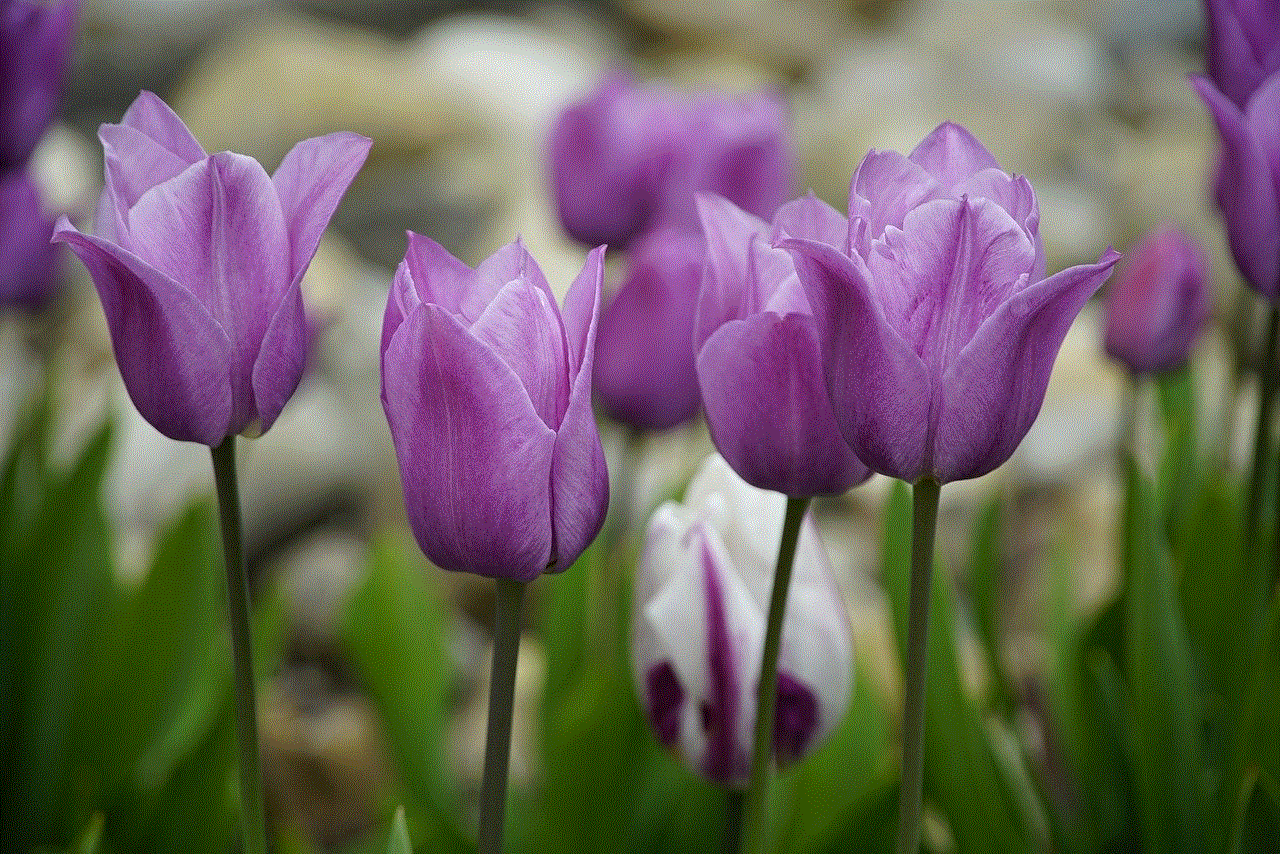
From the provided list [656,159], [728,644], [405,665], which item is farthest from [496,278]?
[656,159]

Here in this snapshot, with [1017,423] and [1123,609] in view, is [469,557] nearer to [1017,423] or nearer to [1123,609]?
[1017,423]

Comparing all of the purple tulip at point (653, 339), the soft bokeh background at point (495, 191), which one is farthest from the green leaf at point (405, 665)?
the purple tulip at point (653, 339)

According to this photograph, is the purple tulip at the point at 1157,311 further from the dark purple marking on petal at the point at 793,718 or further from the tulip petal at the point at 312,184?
the tulip petal at the point at 312,184

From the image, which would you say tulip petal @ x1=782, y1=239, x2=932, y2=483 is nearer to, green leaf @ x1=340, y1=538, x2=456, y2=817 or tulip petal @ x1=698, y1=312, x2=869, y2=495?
tulip petal @ x1=698, y1=312, x2=869, y2=495

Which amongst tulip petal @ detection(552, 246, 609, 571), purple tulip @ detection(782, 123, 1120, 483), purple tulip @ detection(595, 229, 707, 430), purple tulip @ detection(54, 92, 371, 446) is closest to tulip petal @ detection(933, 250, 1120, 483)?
purple tulip @ detection(782, 123, 1120, 483)

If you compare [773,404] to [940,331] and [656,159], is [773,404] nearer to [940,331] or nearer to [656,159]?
[940,331]
